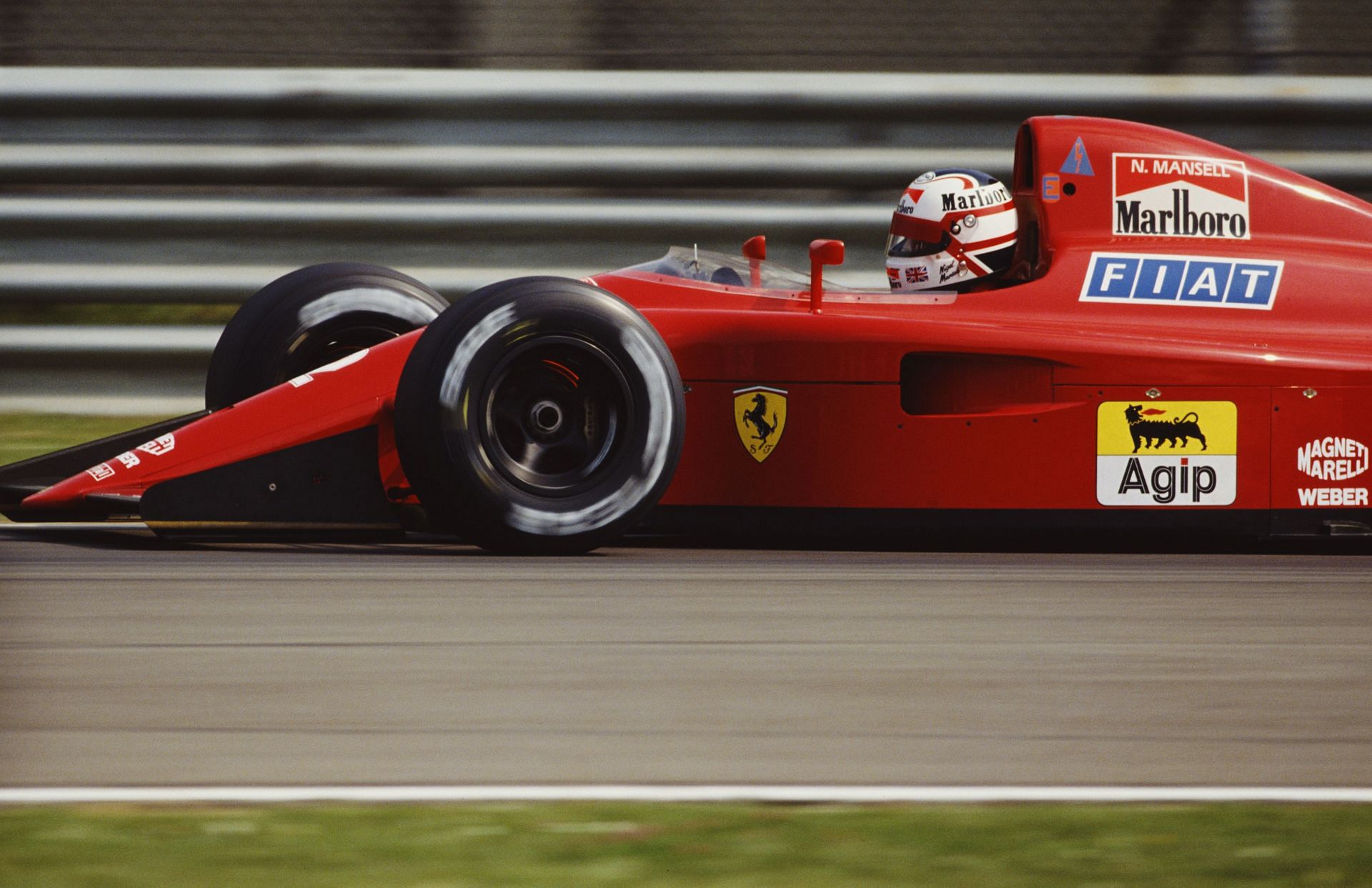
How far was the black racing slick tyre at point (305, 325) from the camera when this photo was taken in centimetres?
530

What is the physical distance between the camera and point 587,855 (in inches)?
91.4

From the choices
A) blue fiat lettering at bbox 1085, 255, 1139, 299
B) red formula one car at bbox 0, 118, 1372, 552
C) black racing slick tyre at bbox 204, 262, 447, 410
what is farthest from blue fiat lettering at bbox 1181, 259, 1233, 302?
black racing slick tyre at bbox 204, 262, 447, 410

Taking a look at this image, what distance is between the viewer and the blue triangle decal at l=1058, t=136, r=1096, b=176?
16.8ft

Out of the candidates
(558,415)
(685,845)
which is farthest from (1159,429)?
(685,845)

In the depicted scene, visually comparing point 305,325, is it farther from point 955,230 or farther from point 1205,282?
point 1205,282

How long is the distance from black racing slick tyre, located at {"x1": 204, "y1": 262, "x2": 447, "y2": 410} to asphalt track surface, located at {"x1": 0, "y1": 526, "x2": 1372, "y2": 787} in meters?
0.78

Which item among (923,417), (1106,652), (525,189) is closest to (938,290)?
(923,417)

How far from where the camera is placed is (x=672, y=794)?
2576mm

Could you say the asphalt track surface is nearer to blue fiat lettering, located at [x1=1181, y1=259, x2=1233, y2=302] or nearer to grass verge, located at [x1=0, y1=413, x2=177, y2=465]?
blue fiat lettering, located at [x1=1181, y1=259, x2=1233, y2=302]

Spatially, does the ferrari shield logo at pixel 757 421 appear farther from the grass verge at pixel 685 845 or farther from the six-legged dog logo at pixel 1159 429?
the grass verge at pixel 685 845

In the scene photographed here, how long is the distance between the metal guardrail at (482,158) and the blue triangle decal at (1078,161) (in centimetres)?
160

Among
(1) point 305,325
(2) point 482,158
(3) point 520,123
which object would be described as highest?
(3) point 520,123

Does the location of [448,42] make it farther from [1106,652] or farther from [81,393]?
[1106,652]

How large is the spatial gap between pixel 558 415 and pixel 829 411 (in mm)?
666
